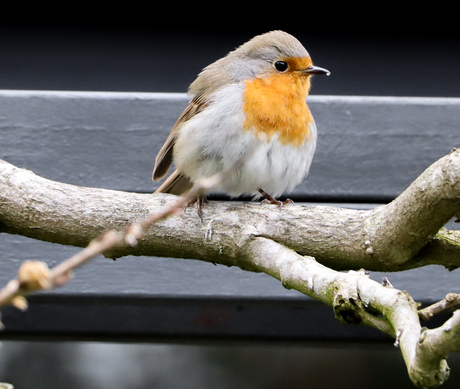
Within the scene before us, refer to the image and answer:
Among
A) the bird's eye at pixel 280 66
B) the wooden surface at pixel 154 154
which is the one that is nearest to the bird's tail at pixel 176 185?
the wooden surface at pixel 154 154

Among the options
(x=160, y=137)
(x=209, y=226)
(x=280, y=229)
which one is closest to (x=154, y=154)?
(x=160, y=137)

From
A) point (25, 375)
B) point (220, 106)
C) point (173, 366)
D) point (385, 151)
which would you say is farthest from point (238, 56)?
point (25, 375)

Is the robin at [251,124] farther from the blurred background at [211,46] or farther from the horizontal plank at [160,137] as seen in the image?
the blurred background at [211,46]

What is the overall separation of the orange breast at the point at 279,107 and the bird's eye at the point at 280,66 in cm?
5

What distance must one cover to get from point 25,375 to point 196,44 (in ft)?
10.6

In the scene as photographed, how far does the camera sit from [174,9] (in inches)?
130

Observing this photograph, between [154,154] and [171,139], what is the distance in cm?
53

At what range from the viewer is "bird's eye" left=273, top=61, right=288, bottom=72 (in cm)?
249

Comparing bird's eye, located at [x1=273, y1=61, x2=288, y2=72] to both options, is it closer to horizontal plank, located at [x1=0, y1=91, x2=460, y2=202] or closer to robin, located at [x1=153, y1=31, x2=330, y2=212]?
robin, located at [x1=153, y1=31, x2=330, y2=212]

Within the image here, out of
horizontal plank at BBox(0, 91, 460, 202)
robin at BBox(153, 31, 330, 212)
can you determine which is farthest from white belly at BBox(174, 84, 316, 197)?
horizontal plank at BBox(0, 91, 460, 202)

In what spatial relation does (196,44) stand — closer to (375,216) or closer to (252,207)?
(252,207)

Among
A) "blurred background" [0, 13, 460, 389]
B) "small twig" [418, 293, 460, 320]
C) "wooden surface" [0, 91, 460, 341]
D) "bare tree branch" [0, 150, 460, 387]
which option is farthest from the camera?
"blurred background" [0, 13, 460, 389]

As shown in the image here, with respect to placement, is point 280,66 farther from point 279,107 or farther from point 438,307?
point 438,307

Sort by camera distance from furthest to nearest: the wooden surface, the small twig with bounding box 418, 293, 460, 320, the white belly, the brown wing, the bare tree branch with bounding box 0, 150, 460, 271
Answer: the wooden surface → the brown wing → the white belly → the bare tree branch with bounding box 0, 150, 460, 271 → the small twig with bounding box 418, 293, 460, 320
